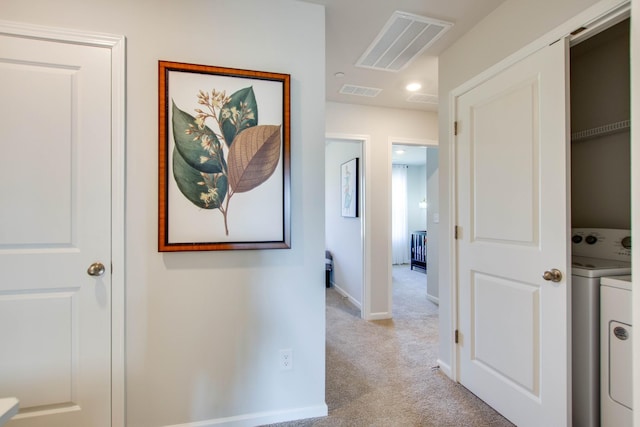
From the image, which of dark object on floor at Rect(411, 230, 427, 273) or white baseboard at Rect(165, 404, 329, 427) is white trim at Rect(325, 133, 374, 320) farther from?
dark object on floor at Rect(411, 230, 427, 273)

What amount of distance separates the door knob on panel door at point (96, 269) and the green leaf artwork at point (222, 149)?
0.54 m

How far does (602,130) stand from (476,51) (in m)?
0.94

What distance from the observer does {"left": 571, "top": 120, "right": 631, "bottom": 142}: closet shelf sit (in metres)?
1.83

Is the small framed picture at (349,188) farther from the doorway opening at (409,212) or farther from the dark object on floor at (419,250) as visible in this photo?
the dark object on floor at (419,250)

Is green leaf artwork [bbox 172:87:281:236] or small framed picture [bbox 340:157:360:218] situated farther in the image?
small framed picture [bbox 340:157:360:218]

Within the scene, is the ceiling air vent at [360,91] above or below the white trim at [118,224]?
above

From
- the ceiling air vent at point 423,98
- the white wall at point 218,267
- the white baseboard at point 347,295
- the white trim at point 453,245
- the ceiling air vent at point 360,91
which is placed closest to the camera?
the white wall at point 218,267

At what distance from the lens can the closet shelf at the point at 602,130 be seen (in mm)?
1835

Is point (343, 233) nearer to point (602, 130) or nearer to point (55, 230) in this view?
point (602, 130)

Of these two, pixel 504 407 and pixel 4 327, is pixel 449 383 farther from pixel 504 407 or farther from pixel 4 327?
pixel 4 327

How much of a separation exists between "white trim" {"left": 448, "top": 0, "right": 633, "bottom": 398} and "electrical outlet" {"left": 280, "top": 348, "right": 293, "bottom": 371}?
4.06 feet

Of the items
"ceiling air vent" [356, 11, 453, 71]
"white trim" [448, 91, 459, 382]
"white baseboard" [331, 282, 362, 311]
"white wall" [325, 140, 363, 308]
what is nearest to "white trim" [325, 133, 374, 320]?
"white wall" [325, 140, 363, 308]

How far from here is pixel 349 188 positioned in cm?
423
